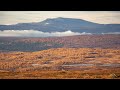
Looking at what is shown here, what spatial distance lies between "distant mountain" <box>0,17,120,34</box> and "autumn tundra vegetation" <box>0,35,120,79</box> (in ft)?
0.67

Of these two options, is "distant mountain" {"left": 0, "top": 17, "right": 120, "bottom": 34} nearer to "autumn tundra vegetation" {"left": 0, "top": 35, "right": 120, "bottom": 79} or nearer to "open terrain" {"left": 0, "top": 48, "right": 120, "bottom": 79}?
"autumn tundra vegetation" {"left": 0, "top": 35, "right": 120, "bottom": 79}

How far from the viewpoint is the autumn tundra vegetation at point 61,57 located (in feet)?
23.8

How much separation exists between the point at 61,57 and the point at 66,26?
86 centimetres

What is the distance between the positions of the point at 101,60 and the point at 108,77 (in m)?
0.51

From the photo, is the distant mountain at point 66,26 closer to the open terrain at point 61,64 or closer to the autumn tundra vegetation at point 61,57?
the autumn tundra vegetation at point 61,57

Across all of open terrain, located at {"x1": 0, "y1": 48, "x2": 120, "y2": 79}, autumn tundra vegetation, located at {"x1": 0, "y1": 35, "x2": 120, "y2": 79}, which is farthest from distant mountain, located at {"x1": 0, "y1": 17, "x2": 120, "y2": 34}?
open terrain, located at {"x1": 0, "y1": 48, "x2": 120, "y2": 79}

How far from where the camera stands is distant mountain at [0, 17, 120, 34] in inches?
294

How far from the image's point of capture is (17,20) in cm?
747

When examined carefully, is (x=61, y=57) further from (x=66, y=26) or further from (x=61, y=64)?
(x=66, y=26)

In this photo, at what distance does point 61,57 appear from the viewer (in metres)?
7.48

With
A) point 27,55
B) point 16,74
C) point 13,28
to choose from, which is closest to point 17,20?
point 13,28

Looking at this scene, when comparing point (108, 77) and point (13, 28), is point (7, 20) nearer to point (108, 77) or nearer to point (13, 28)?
point (13, 28)

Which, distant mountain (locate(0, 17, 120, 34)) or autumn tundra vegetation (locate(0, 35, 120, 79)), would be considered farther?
distant mountain (locate(0, 17, 120, 34))
